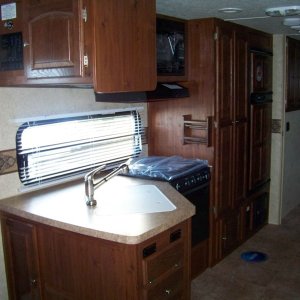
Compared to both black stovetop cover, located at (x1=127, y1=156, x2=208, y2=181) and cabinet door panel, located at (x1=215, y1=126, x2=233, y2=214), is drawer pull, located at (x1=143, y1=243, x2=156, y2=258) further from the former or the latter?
cabinet door panel, located at (x1=215, y1=126, x2=233, y2=214)

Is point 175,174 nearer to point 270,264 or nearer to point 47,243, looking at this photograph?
point 47,243

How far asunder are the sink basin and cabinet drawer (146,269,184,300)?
383 mm

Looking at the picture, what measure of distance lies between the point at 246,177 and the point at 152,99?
161 centimetres

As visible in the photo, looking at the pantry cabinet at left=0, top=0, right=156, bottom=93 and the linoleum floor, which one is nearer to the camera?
the pantry cabinet at left=0, top=0, right=156, bottom=93

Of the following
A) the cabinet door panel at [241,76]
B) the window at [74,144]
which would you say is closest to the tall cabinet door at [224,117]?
the cabinet door panel at [241,76]

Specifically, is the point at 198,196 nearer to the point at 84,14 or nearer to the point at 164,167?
the point at 164,167

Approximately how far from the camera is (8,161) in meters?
2.47

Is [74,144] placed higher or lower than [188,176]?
higher

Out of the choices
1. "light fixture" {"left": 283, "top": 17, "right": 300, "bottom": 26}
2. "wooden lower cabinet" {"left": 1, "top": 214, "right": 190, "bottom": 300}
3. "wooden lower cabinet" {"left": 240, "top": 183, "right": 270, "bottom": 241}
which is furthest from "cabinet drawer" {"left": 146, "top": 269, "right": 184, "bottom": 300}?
"light fixture" {"left": 283, "top": 17, "right": 300, "bottom": 26}

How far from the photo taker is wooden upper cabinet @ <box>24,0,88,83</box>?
76.2 inches

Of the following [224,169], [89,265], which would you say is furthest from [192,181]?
[89,265]

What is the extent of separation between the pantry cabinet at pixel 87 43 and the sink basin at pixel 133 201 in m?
0.67

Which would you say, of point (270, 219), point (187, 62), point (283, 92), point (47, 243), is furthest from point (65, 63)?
point (270, 219)

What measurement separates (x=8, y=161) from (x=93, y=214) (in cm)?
70
